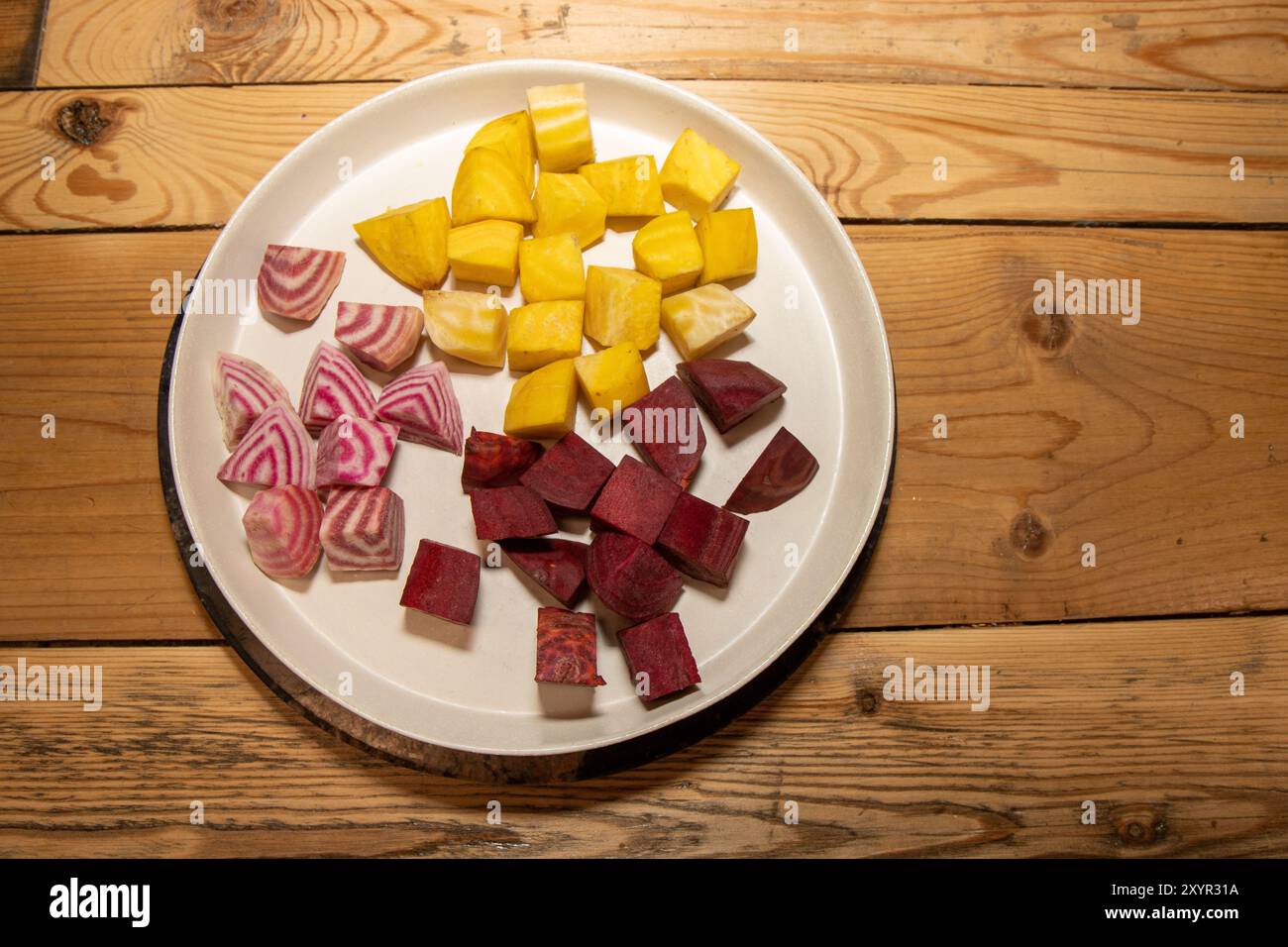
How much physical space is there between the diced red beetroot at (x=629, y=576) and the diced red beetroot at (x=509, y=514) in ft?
0.31

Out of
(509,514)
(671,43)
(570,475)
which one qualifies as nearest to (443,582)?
(509,514)

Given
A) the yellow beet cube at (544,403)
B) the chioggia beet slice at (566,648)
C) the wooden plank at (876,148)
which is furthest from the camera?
the wooden plank at (876,148)

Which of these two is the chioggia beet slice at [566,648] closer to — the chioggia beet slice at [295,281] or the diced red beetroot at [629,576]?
the diced red beetroot at [629,576]

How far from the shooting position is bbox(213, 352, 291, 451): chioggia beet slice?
61.4 inches

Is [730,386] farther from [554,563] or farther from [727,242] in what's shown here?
[554,563]

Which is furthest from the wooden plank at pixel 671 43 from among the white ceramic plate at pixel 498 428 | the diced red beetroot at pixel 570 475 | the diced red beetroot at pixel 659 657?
the diced red beetroot at pixel 659 657

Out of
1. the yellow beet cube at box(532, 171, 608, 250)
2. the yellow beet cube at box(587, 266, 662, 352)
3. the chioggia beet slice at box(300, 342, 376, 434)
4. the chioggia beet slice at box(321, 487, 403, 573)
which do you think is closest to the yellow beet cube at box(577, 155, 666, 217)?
the yellow beet cube at box(532, 171, 608, 250)

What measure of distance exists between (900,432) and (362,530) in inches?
39.1

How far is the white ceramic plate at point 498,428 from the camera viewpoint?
59.0 inches

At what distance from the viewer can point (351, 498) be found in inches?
59.9

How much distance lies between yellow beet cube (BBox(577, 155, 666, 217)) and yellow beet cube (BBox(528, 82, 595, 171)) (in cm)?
6

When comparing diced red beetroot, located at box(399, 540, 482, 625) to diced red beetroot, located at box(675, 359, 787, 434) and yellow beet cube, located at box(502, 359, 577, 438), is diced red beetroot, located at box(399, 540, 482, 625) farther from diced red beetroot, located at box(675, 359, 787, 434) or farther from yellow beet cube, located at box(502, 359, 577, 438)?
diced red beetroot, located at box(675, 359, 787, 434)
